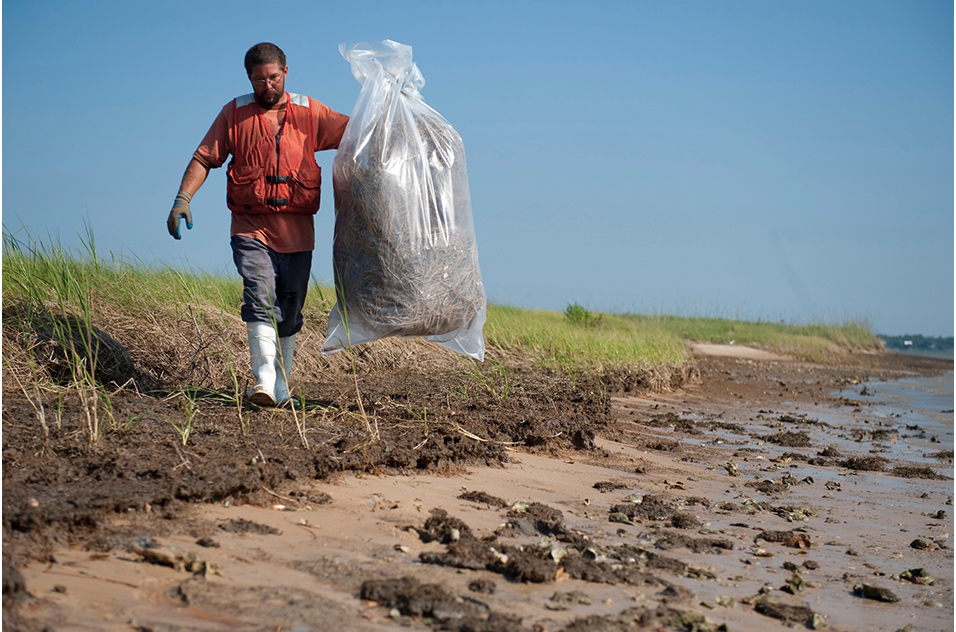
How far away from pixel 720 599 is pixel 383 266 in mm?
2072

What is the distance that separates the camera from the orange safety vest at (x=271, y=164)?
3576 millimetres

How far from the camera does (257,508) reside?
7.75 ft

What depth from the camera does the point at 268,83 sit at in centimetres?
357

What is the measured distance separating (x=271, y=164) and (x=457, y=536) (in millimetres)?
2062

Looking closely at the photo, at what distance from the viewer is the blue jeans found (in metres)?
3.62

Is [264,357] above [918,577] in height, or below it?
above

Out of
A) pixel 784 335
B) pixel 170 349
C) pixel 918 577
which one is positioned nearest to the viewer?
pixel 918 577

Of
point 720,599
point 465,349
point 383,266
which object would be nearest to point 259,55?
point 383,266

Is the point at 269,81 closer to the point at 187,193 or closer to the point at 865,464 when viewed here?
the point at 187,193

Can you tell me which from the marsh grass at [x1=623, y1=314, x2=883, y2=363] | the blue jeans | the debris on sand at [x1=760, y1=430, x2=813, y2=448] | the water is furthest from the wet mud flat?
the marsh grass at [x1=623, y1=314, x2=883, y2=363]

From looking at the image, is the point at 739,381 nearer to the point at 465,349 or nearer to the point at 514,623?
the point at 465,349

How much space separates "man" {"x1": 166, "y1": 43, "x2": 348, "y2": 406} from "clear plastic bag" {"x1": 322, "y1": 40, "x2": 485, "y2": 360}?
0.64 feet

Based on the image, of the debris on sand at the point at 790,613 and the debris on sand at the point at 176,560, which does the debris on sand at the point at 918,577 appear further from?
the debris on sand at the point at 176,560

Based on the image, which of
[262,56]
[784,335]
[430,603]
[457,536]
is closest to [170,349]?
[262,56]
